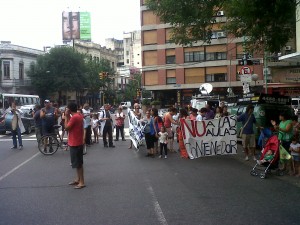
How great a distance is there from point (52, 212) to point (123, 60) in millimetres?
130307

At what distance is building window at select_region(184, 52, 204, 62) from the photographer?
5159 cm

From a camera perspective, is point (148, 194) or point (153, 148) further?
point (153, 148)

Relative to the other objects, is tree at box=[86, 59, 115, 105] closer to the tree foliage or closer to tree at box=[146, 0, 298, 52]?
the tree foliage

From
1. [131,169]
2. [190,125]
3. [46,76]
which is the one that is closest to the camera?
[131,169]

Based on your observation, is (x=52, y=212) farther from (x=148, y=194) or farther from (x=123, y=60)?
(x=123, y=60)

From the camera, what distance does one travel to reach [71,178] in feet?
31.7

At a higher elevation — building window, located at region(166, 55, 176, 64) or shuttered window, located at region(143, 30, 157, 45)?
shuttered window, located at region(143, 30, 157, 45)

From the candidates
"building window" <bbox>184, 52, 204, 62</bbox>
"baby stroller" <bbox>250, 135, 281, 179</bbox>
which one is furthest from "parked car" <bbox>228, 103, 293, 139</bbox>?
"building window" <bbox>184, 52, 204, 62</bbox>

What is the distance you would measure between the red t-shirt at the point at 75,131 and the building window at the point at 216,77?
4343 centimetres

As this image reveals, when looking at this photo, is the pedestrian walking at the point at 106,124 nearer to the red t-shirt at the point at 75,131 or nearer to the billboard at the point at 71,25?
the red t-shirt at the point at 75,131

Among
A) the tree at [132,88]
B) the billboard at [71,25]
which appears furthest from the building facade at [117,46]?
the billboard at [71,25]

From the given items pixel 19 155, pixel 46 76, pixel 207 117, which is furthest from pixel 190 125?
pixel 46 76

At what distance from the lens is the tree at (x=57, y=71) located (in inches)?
2448

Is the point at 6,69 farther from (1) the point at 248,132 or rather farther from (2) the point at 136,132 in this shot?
(1) the point at 248,132
